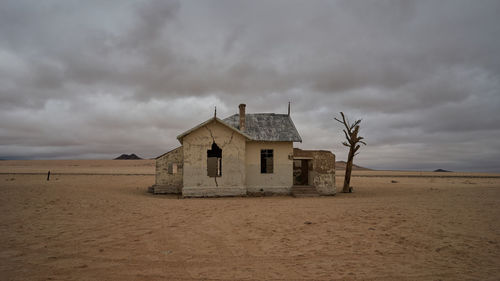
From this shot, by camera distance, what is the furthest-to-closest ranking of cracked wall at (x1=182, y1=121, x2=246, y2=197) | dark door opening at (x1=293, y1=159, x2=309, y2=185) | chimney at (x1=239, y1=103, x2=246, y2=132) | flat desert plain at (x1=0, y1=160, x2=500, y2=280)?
1. dark door opening at (x1=293, y1=159, x2=309, y2=185)
2. chimney at (x1=239, y1=103, x2=246, y2=132)
3. cracked wall at (x1=182, y1=121, x2=246, y2=197)
4. flat desert plain at (x1=0, y1=160, x2=500, y2=280)

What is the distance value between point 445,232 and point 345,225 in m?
2.92

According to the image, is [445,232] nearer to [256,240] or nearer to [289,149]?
[256,240]

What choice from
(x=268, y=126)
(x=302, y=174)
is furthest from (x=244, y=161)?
(x=302, y=174)

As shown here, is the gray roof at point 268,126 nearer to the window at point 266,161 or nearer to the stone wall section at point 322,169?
the window at point 266,161

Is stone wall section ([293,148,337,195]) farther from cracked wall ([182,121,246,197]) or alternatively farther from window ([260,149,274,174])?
cracked wall ([182,121,246,197])

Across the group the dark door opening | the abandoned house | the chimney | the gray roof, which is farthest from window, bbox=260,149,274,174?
the dark door opening

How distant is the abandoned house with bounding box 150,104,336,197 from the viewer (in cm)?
1753

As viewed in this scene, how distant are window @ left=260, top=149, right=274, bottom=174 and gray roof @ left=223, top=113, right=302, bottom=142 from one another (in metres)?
1.03

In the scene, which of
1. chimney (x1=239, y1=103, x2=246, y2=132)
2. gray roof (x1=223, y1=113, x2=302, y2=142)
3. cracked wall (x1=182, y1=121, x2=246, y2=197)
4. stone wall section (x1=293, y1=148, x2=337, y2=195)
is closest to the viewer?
cracked wall (x1=182, y1=121, x2=246, y2=197)

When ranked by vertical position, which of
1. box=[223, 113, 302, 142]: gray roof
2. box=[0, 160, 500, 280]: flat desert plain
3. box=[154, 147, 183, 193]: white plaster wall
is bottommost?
box=[0, 160, 500, 280]: flat desert plain

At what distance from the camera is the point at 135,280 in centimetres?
511

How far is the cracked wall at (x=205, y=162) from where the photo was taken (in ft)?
57.2

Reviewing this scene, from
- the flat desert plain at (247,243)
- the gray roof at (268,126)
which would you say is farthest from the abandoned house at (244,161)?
the flat desert plain at (247,243)

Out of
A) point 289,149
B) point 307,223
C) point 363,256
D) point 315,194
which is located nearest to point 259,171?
point 289,149
